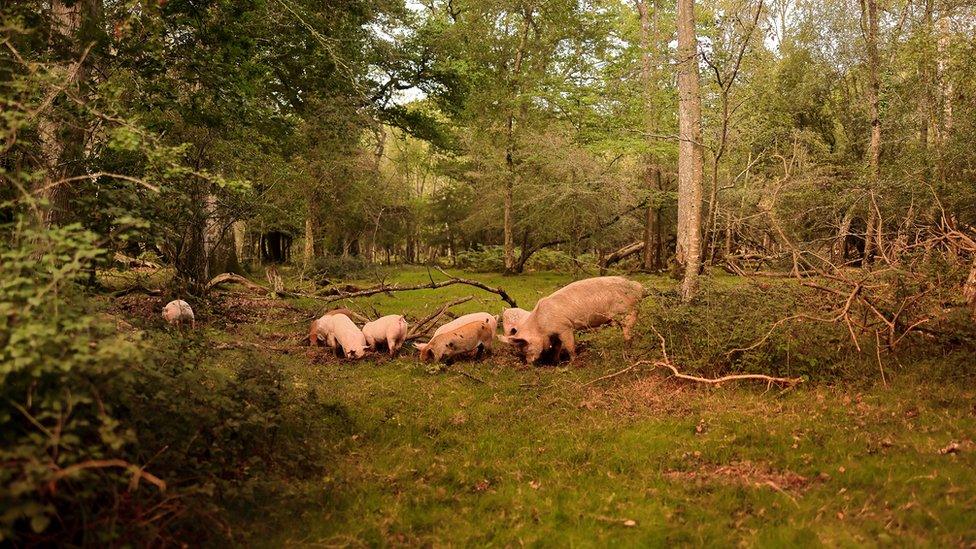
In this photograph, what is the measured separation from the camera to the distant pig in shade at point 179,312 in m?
9.35

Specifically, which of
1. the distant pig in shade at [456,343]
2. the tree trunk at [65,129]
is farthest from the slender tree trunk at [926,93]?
the tree trunk at [65,129]

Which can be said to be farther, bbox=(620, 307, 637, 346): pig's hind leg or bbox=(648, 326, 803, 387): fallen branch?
bbox=(620, 307, 637, 346): pig's hind leg

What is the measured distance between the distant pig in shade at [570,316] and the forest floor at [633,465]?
0.85 m

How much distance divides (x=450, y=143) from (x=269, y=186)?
875cm

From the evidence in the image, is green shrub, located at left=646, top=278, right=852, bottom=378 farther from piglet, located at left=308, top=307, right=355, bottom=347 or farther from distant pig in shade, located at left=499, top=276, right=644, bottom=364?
piglet, located at left=308, top=307, right=355, bottom=347

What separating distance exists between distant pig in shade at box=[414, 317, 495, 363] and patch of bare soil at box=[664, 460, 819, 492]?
4.68 metres

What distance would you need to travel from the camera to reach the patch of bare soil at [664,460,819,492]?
14.7 feet

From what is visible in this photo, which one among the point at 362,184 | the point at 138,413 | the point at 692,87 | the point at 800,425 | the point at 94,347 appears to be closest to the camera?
the point at 94,347

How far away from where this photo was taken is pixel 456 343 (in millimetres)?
Answer: 9023

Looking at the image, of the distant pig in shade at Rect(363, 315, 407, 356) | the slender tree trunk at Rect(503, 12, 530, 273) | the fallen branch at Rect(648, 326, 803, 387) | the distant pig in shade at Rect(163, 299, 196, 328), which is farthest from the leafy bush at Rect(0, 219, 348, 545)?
the slender tree trunk at Rect(503, 12, 530, 273)

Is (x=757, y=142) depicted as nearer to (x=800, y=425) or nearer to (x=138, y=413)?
(x=800, y=425)

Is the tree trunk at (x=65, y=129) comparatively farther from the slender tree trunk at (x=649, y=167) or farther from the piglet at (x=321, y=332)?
the slender tree trunk at (x=649, y=167)

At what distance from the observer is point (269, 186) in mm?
13922

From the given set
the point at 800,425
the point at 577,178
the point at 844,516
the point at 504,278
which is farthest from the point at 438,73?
the point at 844,516
